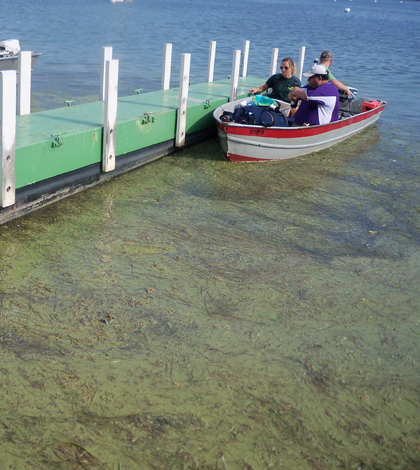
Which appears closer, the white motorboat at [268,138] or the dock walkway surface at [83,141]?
the dock walkway surface at [83,141]

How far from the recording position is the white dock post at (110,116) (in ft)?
23.7

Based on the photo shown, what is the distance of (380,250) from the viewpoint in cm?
639

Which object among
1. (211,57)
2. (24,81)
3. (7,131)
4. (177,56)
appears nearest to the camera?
(7,131)

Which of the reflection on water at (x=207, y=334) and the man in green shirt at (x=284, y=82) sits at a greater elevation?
the man in green shirt at (x=284, y=82)

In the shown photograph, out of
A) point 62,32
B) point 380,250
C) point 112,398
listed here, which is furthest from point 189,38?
point 112,398

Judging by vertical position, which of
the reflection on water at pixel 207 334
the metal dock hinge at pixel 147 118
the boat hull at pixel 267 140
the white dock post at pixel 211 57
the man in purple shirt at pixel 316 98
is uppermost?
the white dock post at pixel 211 57

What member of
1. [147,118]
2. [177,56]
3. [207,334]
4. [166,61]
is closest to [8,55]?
[166,61]

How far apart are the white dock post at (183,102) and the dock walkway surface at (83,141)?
0.10 metres

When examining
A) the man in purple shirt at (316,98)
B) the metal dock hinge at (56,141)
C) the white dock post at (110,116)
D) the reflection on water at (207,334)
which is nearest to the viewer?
the reflection on water at (207,334)

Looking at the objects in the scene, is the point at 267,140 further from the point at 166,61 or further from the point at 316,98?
the point at 166,61

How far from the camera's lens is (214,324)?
4.65 metres

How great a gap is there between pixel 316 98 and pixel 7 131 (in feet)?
18.0

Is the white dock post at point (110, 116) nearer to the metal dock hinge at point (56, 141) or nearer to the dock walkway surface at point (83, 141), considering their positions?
the dock walkway surface at point (83, 141)

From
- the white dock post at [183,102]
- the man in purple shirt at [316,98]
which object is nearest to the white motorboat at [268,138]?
the man in purple shirt at [316,98]
